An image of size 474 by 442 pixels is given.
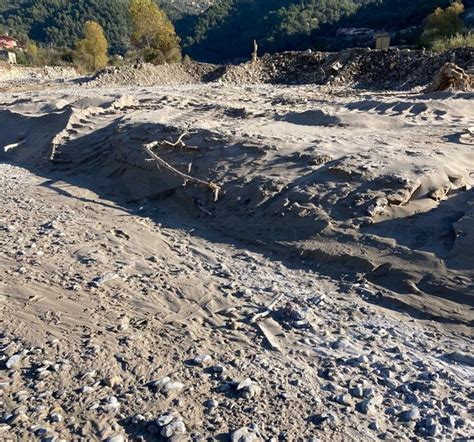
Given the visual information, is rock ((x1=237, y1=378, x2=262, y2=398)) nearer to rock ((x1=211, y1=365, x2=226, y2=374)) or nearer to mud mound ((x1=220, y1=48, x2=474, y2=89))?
rock ((x1=211, y1=365, x2=226, y2=374))

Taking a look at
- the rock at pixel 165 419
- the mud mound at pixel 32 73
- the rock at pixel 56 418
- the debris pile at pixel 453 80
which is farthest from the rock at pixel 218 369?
the mud mound at pixel 32 73

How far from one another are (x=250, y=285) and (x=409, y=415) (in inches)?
71.1

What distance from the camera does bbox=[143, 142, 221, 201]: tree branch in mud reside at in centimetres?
589

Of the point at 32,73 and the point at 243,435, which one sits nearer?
the point at 243,435

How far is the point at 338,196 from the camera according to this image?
Answer: 5.04 metres

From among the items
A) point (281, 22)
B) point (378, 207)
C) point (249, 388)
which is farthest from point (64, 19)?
point (249, 388)

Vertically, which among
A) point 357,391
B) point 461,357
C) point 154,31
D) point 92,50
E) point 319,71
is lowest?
point 92,50

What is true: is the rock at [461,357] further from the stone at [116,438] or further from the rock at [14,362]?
the rock at [14,362]

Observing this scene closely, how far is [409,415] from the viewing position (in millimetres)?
2844

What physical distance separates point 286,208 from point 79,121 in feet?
17.6

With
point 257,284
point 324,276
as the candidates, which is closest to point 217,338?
point 257,284

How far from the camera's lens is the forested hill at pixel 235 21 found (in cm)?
4350

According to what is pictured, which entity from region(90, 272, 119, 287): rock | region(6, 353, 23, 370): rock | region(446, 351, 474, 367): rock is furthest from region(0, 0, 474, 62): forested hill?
region(6, 353, 23, 370): rock

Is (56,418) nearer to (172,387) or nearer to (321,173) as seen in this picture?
(172,387)
